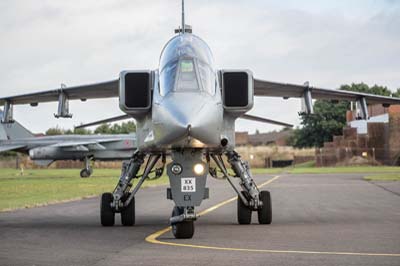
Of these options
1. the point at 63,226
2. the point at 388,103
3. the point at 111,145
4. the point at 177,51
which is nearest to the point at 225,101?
the point at 177,51

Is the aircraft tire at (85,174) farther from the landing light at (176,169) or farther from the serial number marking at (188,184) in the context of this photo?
the serial number marking at (188,184)

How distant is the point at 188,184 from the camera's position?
12219 mm

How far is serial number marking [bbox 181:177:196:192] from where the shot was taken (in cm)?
1216

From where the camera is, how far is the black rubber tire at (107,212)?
15344 mm

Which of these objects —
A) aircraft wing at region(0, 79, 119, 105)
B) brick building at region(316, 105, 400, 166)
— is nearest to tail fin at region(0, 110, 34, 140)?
brick building at region(316, 105, 400, 166)

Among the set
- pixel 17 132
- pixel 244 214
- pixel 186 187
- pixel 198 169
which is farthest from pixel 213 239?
pixel 17 132

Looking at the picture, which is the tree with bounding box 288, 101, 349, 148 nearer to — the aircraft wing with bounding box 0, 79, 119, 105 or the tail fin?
the tail fin

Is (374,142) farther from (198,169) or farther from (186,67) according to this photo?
(198,169)

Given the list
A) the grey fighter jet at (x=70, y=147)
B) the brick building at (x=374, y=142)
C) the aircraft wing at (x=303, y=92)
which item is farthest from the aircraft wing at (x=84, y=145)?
the aircraft wing at (x=303, y=92)

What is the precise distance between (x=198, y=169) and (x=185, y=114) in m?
1.30

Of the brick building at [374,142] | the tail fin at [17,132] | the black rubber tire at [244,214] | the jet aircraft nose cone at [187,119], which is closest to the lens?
the jet aircraft nose cone at [187,119]

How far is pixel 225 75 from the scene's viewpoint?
13930mm

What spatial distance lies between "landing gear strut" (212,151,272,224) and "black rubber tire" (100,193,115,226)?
2.42m

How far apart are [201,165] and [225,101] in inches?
70.5
